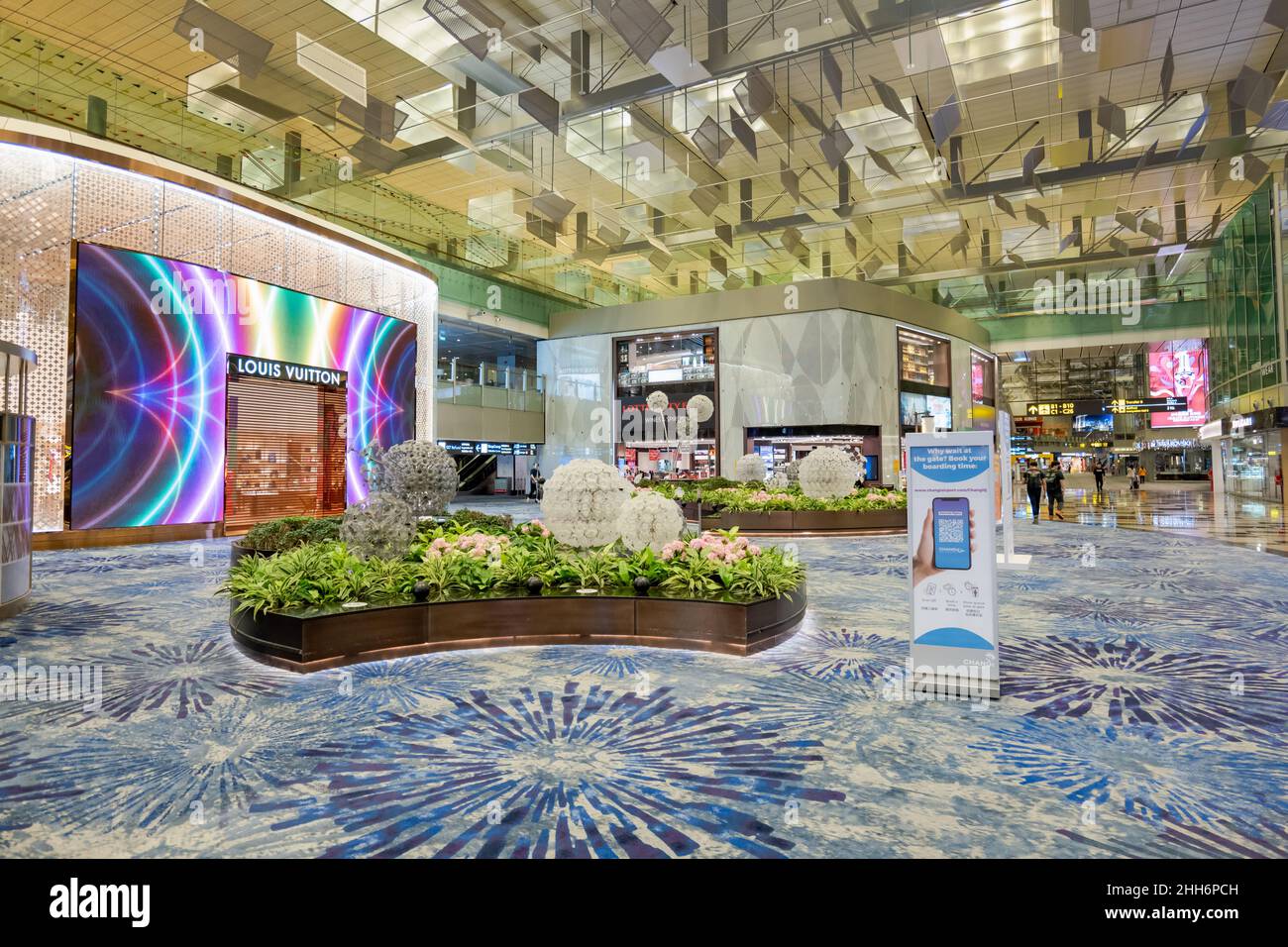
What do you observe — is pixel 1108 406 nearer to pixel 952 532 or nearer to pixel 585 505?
pixel 585 505

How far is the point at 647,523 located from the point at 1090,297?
30.4 metres

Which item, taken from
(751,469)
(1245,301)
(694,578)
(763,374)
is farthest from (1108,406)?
(694,578)

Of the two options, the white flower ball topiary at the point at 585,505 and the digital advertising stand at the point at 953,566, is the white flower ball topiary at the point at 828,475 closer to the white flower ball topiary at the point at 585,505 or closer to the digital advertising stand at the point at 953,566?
the white flower ball topiary at the point at 585,505

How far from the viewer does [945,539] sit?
426 centimetres

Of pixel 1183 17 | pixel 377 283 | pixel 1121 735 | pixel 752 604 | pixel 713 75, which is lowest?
pixel 1121 735

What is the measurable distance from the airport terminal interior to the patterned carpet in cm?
3

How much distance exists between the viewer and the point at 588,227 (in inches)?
961

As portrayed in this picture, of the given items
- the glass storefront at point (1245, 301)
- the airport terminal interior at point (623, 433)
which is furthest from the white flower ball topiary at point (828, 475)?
the glass storefront at point (1245, 301)
